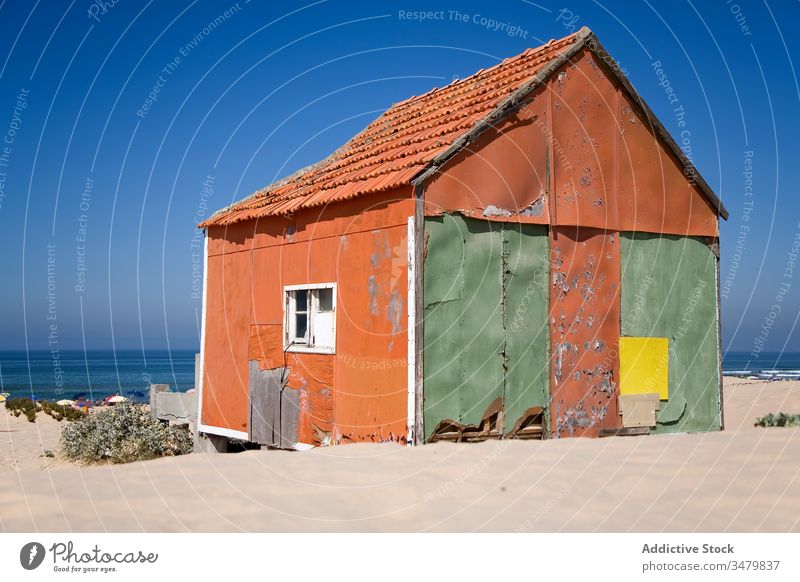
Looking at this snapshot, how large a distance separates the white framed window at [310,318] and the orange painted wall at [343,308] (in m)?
0.13

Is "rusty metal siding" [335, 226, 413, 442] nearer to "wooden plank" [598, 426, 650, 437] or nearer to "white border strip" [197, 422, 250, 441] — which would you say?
"white border strip" [197, 422, 250, 441]

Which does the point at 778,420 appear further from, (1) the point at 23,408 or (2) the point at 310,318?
(1) the point at 23,408

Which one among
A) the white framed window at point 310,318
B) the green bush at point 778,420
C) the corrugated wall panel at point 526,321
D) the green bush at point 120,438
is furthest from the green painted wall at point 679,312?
the green bush at point 120,438

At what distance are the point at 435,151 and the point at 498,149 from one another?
3.08 feet

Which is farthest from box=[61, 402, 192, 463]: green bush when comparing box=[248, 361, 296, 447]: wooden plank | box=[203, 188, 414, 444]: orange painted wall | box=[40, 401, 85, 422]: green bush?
box=[40, 401, 85, 422]: green bush

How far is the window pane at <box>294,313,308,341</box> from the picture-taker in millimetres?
11711

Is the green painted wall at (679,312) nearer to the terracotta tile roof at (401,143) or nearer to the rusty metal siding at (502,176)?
the rusty metal siding at (502,176)

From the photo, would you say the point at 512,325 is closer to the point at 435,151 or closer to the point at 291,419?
the point at 435,151

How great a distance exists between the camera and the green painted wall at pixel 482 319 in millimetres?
9266

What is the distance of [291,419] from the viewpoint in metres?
11.5

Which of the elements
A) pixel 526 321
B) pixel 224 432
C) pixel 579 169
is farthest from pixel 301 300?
pixel 579 169

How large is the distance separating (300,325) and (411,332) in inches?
123

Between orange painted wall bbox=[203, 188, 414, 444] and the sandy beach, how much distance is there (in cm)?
220
